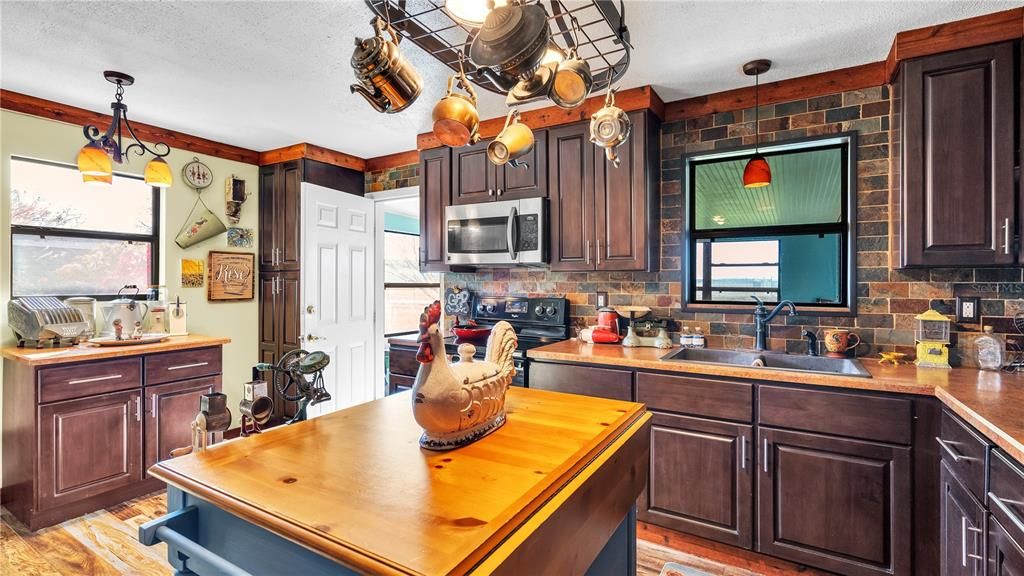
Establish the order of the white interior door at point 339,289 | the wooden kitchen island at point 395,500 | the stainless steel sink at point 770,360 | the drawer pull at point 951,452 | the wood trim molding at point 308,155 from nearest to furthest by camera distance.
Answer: the wooden kitchen island at point 395,500 < the drawer pull at point 951,452 < the stainless steel sink at point 770,360 < the white interior door at point 339,289 < the wood trim molding at point 308,155

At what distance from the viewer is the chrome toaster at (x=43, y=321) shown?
9.21ft

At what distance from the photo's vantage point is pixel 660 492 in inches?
97.5

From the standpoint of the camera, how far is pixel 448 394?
3.75 ft

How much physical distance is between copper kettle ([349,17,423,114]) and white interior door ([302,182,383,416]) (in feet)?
9.10

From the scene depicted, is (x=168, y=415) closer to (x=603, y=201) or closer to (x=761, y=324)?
(x=603, y=201)

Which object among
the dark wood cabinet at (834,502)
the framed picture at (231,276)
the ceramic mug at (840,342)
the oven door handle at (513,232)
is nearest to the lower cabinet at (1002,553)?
the dark wood cabinet at (834,502)

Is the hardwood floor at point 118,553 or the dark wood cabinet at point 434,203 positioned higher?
the dark wood cabinet at point 434,203

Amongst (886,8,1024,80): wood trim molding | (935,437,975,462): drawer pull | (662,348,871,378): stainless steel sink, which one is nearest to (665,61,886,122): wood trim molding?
(886,8,1024,80): wood trim molding

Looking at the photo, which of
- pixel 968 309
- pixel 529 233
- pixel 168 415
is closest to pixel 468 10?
pixel 529 233

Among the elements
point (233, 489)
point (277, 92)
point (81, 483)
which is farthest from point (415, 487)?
point (81, 483)

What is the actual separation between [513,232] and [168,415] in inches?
95.1

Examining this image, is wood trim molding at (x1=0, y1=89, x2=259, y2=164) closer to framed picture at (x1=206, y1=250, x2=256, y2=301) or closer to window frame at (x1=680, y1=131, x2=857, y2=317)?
framed picture at (x1=206, y1=250, x2=256, y2=301)

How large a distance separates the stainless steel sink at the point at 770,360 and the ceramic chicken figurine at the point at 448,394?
1.49m

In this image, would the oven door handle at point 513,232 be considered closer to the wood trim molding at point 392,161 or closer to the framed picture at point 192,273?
the wood trim molding at point 392,161
